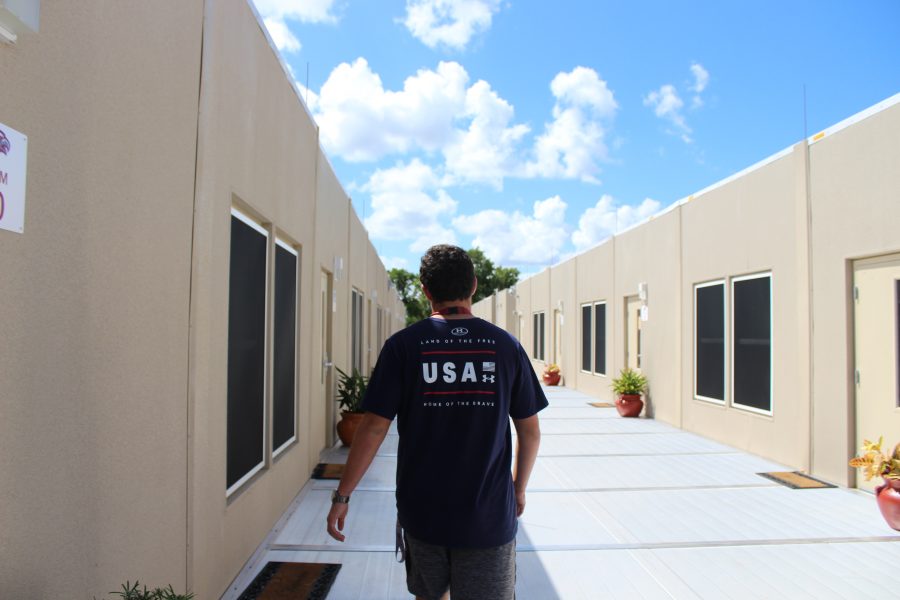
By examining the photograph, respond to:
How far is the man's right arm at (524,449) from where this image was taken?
220 centimetres

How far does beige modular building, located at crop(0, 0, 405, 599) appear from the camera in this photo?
5.50 ft

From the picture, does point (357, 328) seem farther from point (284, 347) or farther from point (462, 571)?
point (462, 571)

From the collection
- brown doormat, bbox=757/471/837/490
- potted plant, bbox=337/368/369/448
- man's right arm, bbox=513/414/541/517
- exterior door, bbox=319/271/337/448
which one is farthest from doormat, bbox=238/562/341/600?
brown doormat, bbox=757/471/837/490

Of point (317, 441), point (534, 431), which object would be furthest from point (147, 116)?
point (317, 441)

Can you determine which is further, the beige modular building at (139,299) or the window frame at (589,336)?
the window frame at (589,336)

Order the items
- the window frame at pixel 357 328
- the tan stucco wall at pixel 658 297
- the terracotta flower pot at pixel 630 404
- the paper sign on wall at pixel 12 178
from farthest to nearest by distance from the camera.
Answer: the terracotta flower pot at pixel 630 404, the window frame at pixel 357 328, the tan stucco wall at pixel 658 297, the paper sign on wall at pixel 12 178

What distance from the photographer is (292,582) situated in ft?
11.5

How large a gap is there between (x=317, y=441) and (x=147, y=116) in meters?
4.83

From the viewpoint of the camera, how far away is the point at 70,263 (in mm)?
1864

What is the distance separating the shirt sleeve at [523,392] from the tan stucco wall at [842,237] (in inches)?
181

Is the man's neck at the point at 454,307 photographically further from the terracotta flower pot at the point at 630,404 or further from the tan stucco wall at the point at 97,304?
the terracotta flower pot at the point at 630,404

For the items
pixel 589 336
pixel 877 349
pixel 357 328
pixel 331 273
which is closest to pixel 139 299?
pixel 331 273

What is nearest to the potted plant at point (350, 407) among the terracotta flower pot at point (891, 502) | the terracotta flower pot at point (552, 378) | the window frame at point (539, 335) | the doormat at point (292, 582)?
the doormat at point (292, 582)

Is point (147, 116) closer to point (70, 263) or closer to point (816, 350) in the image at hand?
point (70, 263)
